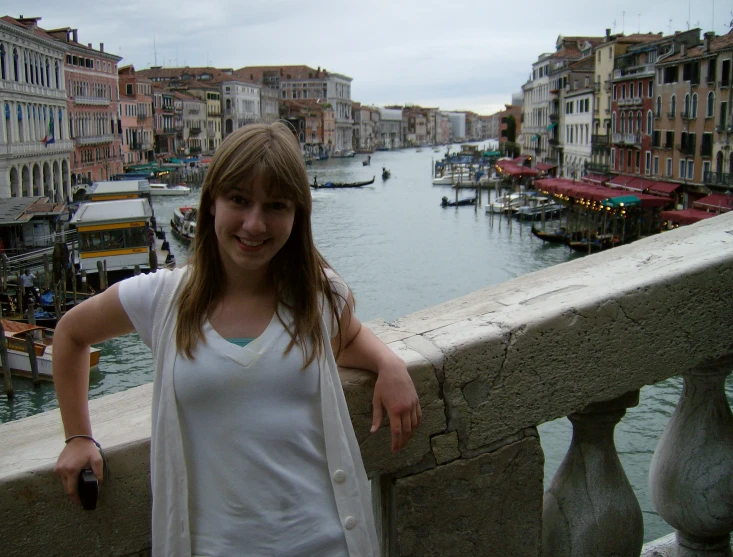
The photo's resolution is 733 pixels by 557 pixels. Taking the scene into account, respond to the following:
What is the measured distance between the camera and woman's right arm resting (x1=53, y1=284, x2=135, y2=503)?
3.62 ft

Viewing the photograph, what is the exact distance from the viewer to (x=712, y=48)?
77.6ft

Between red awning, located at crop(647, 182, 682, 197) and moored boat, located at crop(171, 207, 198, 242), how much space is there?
576 inches

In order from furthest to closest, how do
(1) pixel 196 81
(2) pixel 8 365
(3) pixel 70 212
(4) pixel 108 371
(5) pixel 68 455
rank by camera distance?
(1) pixel 196 81 → (3) pixel 70 212 → (4) pixel 108 371 → (2) pixel 8 365 → (5) pixel 68 455

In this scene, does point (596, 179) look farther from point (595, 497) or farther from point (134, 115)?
point (595, 497)

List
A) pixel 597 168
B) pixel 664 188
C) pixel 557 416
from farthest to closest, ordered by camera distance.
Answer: pixel 597 168
pixel 664 188
pixel 557 416

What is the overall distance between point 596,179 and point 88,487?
35284mm

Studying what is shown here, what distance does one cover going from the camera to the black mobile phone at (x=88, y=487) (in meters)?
1.09

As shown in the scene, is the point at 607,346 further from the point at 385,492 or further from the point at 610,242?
the point at 610,242

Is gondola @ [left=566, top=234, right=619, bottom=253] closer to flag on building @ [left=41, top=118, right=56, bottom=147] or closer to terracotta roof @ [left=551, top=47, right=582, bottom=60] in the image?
flag on building @ [left=41, top=118, right=56, bottom=147]

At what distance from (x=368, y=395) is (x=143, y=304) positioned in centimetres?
35

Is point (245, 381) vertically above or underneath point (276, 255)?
underneath

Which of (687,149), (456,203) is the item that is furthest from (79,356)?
(456,203)

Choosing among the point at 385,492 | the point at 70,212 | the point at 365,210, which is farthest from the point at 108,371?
the point at 365,210

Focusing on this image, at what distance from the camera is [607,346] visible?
132cm
